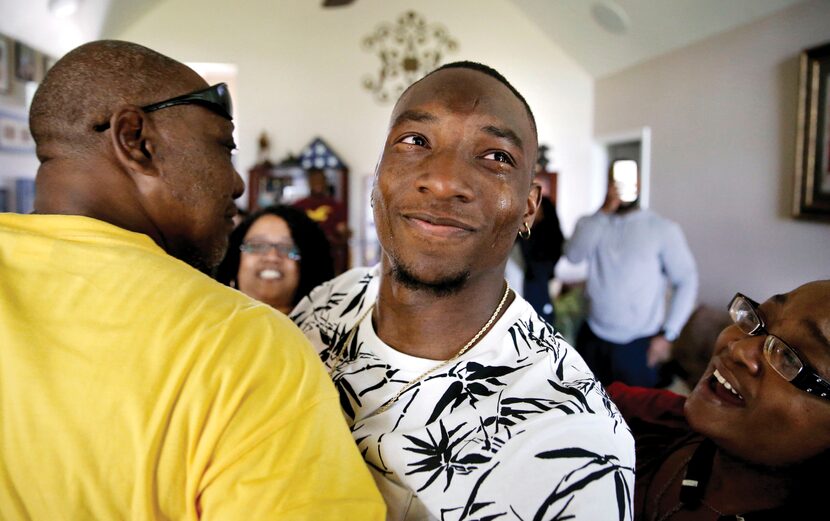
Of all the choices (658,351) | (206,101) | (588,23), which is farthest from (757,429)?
(588,23)

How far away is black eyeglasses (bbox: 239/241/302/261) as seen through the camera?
221 cm

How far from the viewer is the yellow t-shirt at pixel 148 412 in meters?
0.67

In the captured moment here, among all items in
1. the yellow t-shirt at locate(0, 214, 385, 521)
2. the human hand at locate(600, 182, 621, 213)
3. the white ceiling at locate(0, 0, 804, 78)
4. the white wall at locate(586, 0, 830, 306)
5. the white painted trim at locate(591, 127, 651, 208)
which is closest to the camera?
the yellow t-shirt at locate(0, 214, 385, 521)

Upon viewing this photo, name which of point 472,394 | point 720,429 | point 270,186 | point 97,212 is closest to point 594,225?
point 720,429

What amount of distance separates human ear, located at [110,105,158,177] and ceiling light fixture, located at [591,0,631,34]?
4.48 metres

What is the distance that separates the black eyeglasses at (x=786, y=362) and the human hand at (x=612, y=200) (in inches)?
87.2

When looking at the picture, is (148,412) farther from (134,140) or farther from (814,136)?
(814,136)

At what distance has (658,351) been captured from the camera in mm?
3135

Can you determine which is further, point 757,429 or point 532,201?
point 532,201

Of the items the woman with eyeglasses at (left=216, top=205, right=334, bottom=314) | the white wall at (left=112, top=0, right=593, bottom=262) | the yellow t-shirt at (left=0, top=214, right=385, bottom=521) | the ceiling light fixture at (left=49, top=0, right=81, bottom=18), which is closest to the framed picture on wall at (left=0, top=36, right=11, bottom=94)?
the ceiling light fixture at (left=49, top=0, right=81, bottom=18)

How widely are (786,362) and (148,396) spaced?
3.27 ft

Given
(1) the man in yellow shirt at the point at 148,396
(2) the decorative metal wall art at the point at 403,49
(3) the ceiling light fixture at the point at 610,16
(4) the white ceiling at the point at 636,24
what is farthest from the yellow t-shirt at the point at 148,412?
(2) the decorative metal wall art at the point at 403,49

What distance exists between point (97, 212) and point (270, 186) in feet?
17.7

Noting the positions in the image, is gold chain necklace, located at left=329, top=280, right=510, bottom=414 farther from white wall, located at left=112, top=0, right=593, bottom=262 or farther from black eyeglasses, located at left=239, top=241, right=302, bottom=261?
white wall, located at left=112, top=0, right=593, bottom=262
